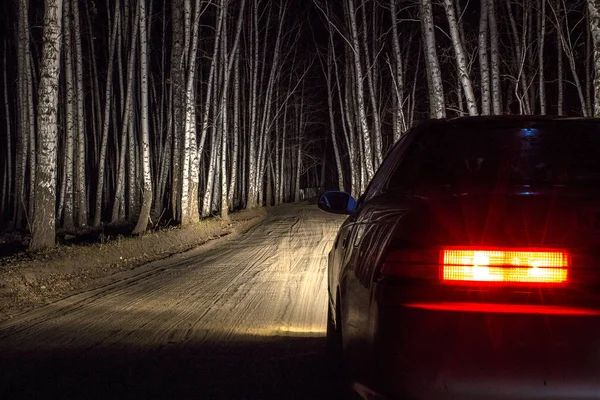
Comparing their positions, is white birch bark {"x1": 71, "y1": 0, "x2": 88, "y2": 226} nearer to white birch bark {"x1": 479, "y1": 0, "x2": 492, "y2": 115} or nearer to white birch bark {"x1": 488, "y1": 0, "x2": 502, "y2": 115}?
white birch bark {"x1": 479, "y1": 0, "x2": 492, "y2": 115}

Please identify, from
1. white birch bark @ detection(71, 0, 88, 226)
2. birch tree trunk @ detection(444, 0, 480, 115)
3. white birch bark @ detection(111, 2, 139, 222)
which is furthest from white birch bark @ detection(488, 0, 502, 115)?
white birch bark @ detection(71, 0, 88, 226)

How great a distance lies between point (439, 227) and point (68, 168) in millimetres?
22457

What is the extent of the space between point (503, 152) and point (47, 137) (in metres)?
11.5

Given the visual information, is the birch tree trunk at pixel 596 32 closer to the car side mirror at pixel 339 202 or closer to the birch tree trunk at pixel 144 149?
the car side mirror at pixel 339 202

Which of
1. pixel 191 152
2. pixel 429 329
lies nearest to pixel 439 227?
pixel 429 329

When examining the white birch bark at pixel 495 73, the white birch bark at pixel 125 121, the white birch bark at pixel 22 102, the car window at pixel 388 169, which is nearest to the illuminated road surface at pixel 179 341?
the car window at pixel 388 169

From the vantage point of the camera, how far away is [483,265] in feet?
8.90

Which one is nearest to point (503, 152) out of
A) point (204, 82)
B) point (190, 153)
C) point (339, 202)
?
point (339, 202)

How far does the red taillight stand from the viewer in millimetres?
2654

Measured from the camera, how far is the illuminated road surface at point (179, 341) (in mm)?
5020

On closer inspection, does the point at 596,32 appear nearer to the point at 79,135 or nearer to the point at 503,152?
the point at 503,152

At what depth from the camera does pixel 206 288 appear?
10.2 m

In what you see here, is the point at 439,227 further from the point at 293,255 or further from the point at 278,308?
the point at 293,255

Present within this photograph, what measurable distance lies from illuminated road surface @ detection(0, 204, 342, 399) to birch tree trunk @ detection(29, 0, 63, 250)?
2.71 meters
